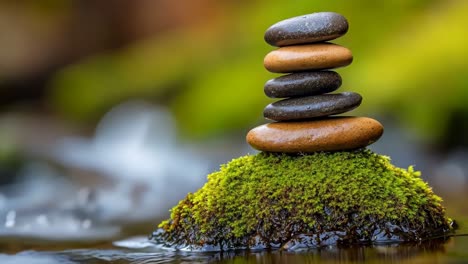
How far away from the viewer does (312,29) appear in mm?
6242

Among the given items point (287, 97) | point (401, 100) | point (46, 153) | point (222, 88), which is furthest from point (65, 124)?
point (287, 97)

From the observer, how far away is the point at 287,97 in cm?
644

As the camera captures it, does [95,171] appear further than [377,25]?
No

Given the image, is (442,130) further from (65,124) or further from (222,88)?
(65,124)

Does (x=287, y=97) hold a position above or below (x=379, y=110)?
below

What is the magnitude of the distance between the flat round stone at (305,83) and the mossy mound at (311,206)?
61 cm

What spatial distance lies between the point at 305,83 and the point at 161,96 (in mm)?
13732

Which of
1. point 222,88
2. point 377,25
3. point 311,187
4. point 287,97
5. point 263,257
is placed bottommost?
point 263,257

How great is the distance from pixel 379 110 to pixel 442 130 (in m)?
1.36

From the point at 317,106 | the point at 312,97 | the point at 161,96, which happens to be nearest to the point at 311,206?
the point at 317,106

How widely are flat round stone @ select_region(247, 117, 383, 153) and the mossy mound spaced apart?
126mm

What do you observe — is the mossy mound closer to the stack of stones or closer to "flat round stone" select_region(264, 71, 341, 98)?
the stack of stones

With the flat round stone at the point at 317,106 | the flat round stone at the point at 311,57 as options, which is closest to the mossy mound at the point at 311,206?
the flat round stone at the point at 317,106

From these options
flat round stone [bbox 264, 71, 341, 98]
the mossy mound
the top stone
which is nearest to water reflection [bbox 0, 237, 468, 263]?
the mossy mound
